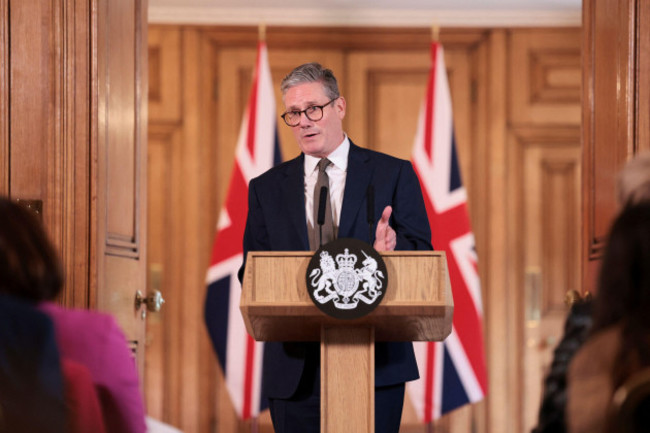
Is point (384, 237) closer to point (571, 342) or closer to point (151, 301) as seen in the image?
point (571, 342)

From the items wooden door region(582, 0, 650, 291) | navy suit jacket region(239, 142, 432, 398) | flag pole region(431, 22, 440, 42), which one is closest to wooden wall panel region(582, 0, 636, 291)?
wooden door region(582, 0, 650, 291)

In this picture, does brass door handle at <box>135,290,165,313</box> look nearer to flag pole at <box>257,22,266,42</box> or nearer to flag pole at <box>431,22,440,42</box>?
flag pole at <box>257,22,266,42</box>

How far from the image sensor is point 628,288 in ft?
5.07

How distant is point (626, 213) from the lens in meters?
1.58

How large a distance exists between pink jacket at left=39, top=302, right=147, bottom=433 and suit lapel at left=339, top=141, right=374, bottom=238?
126cm

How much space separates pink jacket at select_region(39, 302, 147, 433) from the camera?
5.49 ft

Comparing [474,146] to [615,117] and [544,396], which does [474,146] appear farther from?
[544,396]

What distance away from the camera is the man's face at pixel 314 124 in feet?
10.1

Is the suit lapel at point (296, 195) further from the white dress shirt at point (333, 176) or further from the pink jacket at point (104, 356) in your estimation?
the pink jacket at point (104, 356)

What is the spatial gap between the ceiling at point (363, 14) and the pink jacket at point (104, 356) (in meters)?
4.04

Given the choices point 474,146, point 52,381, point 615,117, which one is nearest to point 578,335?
point 52,381

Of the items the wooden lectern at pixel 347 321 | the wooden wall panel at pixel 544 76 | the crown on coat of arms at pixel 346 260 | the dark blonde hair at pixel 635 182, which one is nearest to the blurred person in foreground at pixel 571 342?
the dark blonde hair at pixel 635 182

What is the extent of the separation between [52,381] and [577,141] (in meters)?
4.54

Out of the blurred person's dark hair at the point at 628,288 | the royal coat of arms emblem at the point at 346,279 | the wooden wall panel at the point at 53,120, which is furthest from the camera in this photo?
the wooden wall panel at the point at 53,120
